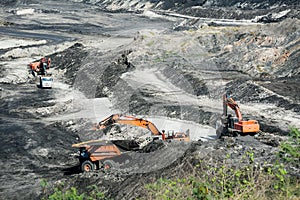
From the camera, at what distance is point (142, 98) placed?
23.6m

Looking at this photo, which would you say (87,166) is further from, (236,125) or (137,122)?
(236,125)

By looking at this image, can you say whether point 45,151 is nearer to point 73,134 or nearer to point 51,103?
point 73,134

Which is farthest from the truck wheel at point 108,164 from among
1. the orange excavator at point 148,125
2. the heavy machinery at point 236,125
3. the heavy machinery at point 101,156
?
the heavy machinery at point 236,125

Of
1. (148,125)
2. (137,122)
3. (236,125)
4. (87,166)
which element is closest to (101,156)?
(87,166)

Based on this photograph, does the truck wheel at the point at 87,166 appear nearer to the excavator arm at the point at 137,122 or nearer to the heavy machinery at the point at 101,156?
the heavy machinery at the point at 101,156

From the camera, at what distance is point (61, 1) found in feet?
304

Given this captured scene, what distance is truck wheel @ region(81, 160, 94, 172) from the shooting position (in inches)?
551

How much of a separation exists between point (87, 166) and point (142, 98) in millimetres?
9912

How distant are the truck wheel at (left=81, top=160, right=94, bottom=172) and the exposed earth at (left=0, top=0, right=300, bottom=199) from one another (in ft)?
1.17

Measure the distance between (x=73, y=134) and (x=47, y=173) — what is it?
5.38 metres

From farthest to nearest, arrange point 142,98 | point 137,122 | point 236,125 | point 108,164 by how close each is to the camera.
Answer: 1. point 142,98
2. point 137,122
3. point 236,125
4. point 108,164

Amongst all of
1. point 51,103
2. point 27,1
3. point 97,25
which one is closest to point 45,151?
point 51,103

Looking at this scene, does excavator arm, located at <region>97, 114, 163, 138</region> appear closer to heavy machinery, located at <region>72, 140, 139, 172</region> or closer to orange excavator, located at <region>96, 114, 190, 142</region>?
orange excavator, located at <region>96, 114, 190, 142</region>

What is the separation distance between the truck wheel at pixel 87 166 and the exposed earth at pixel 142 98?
14.0 inches
